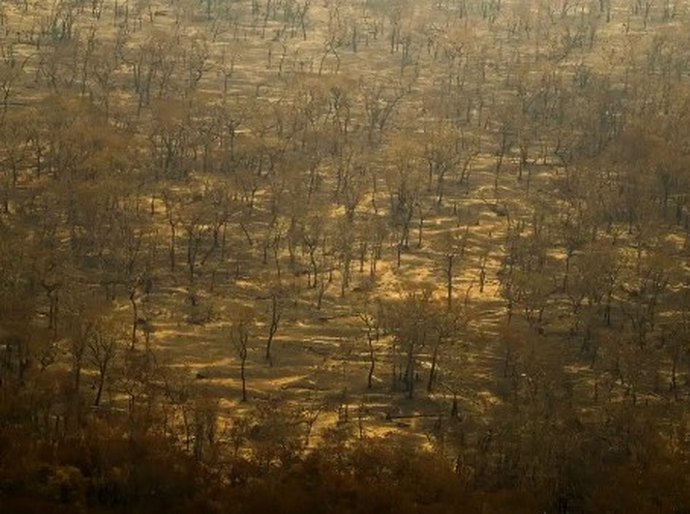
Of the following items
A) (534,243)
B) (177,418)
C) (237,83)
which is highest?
(237,83)

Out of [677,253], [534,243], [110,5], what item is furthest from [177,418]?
[110,5]

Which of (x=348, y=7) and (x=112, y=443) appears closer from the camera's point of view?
(x=112, y=443)

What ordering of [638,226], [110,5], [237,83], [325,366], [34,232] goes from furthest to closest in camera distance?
[110,5] → [237,83] → [638,226] → [34,232] → [325,366]

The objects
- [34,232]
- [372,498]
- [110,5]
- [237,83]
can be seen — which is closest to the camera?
[372,498]

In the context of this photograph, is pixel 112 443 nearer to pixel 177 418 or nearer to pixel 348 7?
pixel 177 418

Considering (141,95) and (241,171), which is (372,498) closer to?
(241,171)

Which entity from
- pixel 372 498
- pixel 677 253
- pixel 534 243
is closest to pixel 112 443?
pixel 372 498

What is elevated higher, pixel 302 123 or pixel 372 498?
pixel 302 123
